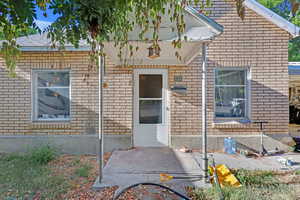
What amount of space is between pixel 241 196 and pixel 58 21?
11.9ft

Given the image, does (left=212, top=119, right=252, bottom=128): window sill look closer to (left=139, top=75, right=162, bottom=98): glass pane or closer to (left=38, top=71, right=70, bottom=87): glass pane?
(left=139, top=75, right=162, bottom=98): glass pane

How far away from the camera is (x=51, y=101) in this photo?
600 centimetres

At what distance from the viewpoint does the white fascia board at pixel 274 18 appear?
5586 millimetres

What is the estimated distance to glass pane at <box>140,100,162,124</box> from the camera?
604 centimetres

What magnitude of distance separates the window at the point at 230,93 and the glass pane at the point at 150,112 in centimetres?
186

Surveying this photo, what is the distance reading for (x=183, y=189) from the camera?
3404 millimetres

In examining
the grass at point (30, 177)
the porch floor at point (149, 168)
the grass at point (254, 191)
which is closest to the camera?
the grass at point (254, 191)

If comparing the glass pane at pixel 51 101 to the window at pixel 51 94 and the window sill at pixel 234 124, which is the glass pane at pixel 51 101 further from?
the window sill at pixel 234 124

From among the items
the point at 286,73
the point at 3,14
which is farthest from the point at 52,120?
the point at 286,73

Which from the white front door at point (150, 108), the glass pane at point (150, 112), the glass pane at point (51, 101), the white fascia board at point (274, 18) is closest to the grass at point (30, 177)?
A: the glass pane at point (51, 101)

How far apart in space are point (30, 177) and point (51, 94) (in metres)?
2.72

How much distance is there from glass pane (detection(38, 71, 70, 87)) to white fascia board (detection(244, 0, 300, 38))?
20.0ft

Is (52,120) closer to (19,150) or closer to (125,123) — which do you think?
(19,150)

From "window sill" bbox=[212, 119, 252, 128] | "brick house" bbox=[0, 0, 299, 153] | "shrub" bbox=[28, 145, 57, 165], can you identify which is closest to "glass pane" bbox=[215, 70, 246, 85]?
"brick house" bbox=[0, 0, 299, 153]
